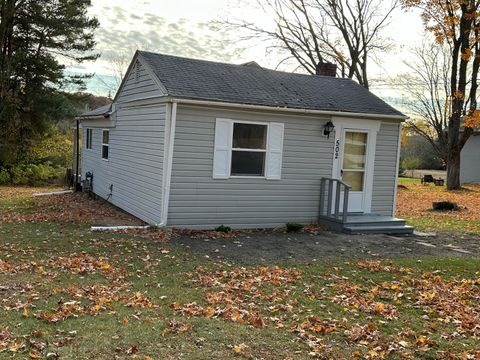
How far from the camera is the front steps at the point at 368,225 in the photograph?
11.4m

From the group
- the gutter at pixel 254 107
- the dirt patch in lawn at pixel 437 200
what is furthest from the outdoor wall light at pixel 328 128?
the dirt patch in lawn at pixel 437 200

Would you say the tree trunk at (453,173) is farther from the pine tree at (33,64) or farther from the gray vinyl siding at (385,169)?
the pine tree at (33,64)

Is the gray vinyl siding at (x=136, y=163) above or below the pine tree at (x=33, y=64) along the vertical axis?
below

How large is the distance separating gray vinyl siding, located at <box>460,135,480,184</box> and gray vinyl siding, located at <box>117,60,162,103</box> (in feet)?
89.3

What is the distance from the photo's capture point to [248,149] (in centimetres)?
1120

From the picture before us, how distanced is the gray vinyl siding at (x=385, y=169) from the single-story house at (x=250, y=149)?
0.03 m

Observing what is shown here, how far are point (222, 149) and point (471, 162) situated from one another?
2807cm

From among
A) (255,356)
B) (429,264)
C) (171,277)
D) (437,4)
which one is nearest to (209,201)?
(171,277)

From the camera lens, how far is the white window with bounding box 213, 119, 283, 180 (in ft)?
35.7

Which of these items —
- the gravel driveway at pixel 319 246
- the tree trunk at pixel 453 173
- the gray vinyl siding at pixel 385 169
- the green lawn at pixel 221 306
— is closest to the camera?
the green lawn at pixel 221 306

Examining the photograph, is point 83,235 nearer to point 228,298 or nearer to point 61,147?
point 228,298

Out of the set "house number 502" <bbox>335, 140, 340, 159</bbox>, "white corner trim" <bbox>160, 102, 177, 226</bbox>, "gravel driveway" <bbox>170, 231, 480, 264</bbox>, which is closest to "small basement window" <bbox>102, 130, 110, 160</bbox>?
"white corner trim" <bbox>160, 102, 177, 226</bbox>

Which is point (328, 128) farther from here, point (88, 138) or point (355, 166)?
point (88, 138)

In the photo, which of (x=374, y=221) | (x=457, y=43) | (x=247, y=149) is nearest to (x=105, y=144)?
(x=247, y=149)
